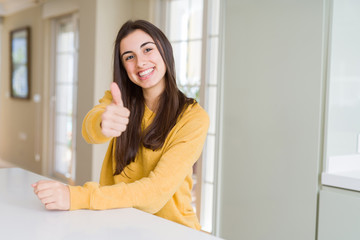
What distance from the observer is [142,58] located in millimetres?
1257

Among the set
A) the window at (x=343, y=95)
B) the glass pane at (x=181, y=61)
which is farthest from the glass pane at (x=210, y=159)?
the window at (x=343, y=95)

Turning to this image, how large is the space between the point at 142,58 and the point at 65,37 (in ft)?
13.0

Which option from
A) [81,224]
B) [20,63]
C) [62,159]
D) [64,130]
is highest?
[20,63]

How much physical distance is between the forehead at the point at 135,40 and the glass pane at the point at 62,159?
384 cm

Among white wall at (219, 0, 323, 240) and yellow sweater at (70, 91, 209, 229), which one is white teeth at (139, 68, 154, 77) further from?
white wall at (219, 0, 323, 240)

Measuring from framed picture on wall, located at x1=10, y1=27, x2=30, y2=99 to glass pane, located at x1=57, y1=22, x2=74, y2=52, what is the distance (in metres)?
0.71

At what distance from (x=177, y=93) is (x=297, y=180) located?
94 centimetres

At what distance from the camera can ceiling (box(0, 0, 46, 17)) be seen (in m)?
5.17

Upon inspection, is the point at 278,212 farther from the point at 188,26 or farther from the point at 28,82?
the point at 28,82

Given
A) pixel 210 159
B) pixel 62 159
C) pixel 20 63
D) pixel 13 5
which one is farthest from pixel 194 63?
pixel 13 5

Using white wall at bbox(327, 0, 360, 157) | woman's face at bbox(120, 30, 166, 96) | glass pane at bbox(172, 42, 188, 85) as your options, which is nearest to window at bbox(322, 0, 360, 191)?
Answer: white wall at bbox(327, 0, 360, 157)

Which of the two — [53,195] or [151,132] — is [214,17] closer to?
[151,132]

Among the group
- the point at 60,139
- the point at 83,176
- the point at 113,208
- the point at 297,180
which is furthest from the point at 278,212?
the point at 60,139

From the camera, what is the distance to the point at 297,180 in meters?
1.89
